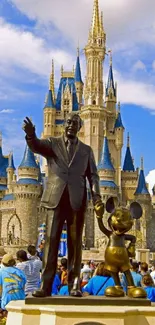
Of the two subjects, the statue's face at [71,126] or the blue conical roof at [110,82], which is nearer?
the statue's face at [71,126]

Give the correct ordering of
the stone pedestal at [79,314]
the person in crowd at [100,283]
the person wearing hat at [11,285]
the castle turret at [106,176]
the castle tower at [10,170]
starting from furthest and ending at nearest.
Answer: the castle tower at [10,170] → the castle turret at [106,176] → the person wearing hat at [11,285] → the person in crowd at [100,283] → the stone pedestal at [79,314]

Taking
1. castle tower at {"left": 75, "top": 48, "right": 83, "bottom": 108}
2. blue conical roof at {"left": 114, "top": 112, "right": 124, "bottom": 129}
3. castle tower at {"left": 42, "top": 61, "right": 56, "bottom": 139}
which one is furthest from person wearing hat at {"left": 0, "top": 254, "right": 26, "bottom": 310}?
castle tower at {"left": 75, "top": 48, "right": 83, "bottom": 108}

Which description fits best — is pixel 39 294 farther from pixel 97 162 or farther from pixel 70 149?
pixel 97 162

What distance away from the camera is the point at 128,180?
2418 inches

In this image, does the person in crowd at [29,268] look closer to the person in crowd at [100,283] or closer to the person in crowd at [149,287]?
the person in crowd at [100,283]

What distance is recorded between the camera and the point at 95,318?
4.75 metres

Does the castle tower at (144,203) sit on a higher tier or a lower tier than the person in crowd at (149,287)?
higher

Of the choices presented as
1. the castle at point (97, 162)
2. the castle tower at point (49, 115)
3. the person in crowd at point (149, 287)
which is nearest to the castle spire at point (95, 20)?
the castle at point (97, 162)

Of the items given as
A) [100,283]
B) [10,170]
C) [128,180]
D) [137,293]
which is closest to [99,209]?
[137,293]

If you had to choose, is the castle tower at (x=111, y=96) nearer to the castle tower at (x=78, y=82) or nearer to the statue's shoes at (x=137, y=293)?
the castle tower at (x=78, y=82)

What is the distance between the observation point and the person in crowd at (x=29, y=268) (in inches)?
305

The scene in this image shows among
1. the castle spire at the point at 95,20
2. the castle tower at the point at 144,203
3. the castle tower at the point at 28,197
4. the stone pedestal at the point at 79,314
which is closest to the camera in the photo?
the stone pedestal at the point at 79,314

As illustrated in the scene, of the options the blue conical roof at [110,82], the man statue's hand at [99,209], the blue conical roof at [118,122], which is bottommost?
the man statue's hand at [99,209]

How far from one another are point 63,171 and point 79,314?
1590mm
